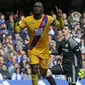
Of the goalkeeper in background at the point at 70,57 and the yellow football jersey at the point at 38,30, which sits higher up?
the yellow football jersey at the point at 38,30

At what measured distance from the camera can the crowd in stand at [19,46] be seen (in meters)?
15.1

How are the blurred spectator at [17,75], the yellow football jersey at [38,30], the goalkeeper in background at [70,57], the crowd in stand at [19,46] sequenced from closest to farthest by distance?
the yellow football jersey at [38,30] < the goalkeeper in background at [70,57] < the blurred spectator at [17,75] < the crowd in stand at [19,46]

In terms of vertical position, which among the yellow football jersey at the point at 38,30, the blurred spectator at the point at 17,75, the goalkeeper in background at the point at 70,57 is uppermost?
the yellow football jersey at the point at 38,30

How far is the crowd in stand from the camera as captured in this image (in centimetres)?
1506

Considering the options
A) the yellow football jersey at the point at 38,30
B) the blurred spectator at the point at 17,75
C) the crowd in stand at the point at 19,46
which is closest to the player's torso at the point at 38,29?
the yellow football jersey at the point at 38,30

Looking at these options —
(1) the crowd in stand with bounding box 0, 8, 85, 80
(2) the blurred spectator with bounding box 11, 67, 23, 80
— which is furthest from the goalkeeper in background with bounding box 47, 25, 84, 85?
(2) the blurred spectator with bounding box 11, 67, 23, 80

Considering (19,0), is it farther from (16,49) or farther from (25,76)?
(25,76)

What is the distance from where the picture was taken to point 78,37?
17359 mm

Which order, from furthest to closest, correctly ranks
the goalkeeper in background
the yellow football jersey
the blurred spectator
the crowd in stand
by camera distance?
the crowd in stand < the blurred spectator < the goalkeeper in background < the yellow football jersey

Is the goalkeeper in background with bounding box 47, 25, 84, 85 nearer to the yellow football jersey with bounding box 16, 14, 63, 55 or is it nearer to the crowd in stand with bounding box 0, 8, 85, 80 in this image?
the yellow football jersey with bounding box 16, 14, 63, 55

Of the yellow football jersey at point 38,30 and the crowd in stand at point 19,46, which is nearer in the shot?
the yellow football jersey at point 38,30

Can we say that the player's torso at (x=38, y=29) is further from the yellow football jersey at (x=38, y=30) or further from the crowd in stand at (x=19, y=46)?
the crowd in stand at (x=19, y=46)

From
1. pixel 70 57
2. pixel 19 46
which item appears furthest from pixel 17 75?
pixel 70 57

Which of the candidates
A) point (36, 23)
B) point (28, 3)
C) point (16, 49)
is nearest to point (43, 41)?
point (36, 23)
